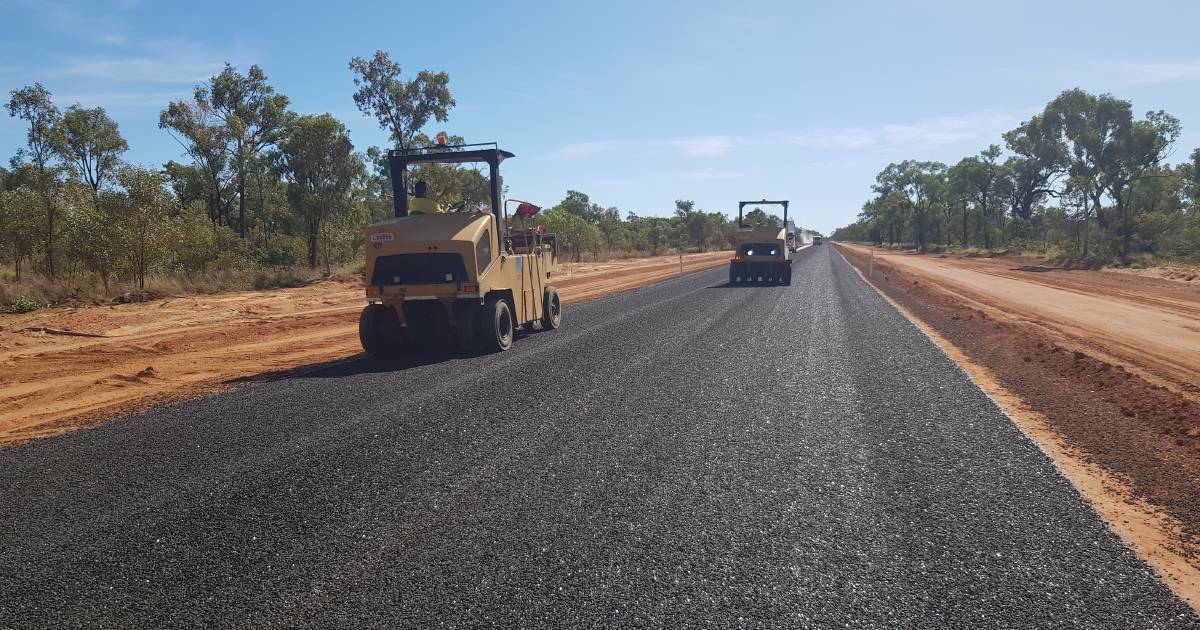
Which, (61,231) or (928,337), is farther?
(61,231)

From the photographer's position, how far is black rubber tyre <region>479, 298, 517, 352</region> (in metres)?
10.4

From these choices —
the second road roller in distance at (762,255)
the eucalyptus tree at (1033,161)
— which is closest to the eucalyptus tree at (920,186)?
the eucalyptus tree at (1033,161)

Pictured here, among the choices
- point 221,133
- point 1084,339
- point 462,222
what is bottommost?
point 1084,339

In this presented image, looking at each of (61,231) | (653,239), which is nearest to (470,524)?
(61,231)

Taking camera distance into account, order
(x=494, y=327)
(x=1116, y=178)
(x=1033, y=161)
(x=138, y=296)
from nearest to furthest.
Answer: (x=494, y=327), (x=138, y=296), (x=1116, y=178), (x=1033, y=161)

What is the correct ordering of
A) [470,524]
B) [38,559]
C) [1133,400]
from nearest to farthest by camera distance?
[38,559]
[470,524]
[1133,400]

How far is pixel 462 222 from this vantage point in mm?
10125

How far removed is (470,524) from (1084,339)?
1285 cm

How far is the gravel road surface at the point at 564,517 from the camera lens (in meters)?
3.11

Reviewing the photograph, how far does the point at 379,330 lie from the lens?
10453mm

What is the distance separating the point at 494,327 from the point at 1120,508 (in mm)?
8117

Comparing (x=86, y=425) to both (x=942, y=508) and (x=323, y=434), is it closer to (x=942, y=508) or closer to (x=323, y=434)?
(x=323, y=434)

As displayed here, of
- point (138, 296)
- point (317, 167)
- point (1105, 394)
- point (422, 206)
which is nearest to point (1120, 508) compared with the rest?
point (1105, 394)

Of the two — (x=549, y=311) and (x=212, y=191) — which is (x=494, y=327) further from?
(x=212, y=191)
